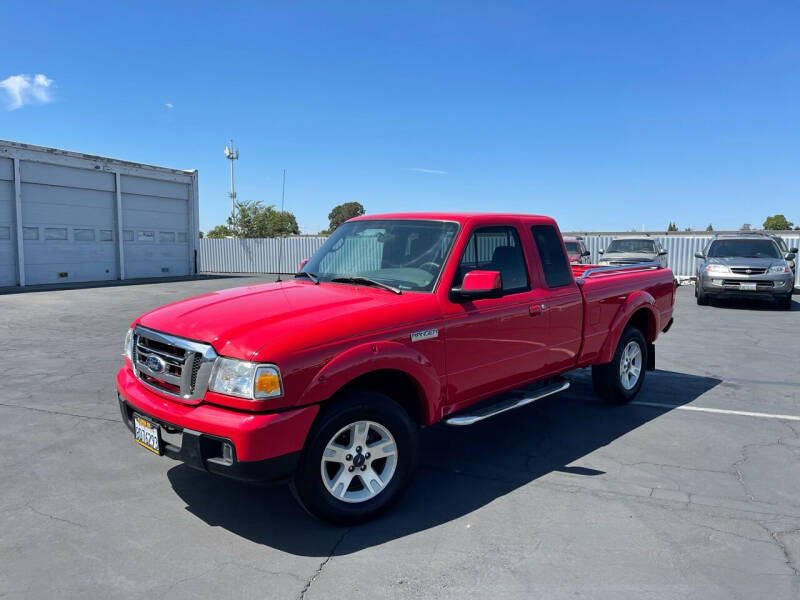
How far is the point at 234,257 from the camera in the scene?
120ft

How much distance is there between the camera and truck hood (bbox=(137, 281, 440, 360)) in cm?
329

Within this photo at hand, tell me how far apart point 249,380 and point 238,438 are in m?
0.30

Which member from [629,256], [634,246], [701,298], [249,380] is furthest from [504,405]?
[634,246]

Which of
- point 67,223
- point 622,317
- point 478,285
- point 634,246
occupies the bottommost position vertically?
point 622,317

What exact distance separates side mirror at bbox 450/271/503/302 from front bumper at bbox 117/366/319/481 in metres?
1.34

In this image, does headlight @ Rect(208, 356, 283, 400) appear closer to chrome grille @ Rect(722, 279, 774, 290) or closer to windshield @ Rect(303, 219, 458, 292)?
windshield @ Rect(303, 219, 458, 292)

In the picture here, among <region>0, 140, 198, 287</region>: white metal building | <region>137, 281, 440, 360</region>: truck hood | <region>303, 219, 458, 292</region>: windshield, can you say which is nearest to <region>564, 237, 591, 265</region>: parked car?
<region>303, 219, 458, 292</region>: windshield

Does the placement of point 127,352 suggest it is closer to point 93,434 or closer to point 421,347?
point 93,434

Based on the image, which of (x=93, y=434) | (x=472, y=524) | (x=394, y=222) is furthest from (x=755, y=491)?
(x=93, y=434)

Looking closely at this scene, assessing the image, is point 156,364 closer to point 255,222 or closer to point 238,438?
point 238,438

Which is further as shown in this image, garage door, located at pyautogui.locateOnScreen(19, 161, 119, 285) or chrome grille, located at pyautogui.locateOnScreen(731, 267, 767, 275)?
garage door, located at pyautogui.locateOnScreen(19, 161, 119, 285)

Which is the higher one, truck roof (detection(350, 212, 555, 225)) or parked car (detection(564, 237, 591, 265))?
truck roof (detection(350, 212, 555, 225))

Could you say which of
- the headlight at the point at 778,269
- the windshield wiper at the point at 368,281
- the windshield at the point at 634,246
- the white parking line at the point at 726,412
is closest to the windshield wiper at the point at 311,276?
the windshield wiper at the point at 368,281

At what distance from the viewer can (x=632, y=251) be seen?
19641 mm
